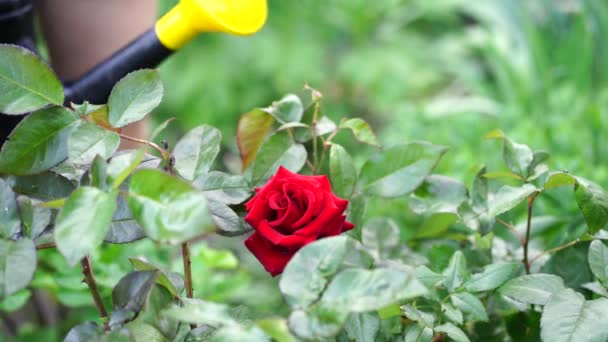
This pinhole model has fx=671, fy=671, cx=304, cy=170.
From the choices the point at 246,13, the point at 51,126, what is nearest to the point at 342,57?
the point at 246,13

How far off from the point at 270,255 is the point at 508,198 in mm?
236

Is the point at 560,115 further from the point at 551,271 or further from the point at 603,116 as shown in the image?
the point at 551,271

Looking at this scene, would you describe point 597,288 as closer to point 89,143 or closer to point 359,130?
point 359,130

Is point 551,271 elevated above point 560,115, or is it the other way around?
point 551,271

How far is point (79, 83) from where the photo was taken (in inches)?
32.4

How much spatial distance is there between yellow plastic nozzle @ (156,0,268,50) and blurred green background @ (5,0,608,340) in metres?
0.81

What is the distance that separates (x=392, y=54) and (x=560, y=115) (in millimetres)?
1224

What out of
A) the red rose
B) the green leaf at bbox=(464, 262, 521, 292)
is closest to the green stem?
the red rose

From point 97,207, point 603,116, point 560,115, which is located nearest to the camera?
point 97,207

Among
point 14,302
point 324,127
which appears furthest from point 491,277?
point 14,302

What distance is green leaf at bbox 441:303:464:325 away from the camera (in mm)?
649

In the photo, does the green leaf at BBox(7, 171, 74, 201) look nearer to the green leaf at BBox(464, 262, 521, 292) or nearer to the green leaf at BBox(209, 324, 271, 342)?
the green leaf at BBox(209, 324, 271, 342)

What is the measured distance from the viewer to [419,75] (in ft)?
10.2

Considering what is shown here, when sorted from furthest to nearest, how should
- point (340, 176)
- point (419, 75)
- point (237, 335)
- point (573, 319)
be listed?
point (419, 75), point (340, 176), point (573, 319), point (237, 335)
